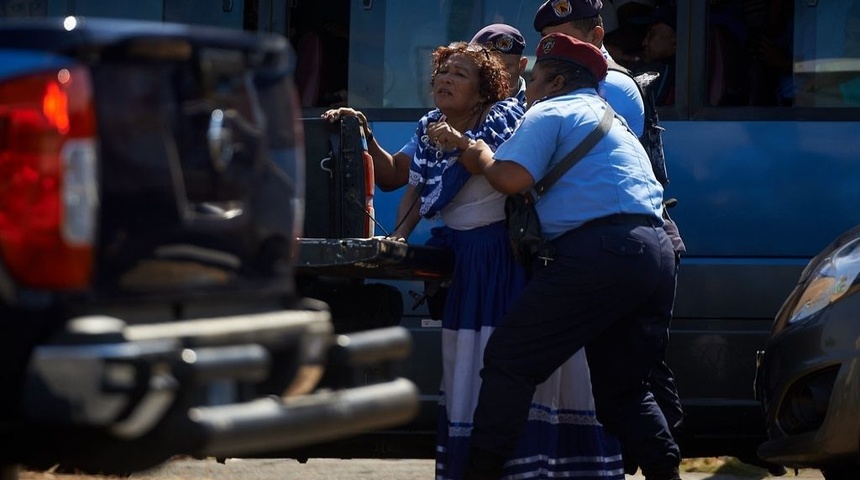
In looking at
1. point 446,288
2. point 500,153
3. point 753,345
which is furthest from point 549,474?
point 753,345

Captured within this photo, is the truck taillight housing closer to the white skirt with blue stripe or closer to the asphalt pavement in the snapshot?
the white skirt with blue stripe

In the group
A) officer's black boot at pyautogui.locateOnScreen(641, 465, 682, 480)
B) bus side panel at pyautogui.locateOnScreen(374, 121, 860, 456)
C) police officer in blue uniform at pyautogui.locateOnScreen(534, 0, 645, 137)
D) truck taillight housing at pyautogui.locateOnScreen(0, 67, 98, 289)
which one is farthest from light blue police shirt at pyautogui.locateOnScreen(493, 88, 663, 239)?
truck taillight housing at pyautogui.locateOnScreen(0, 67, 98, 289)

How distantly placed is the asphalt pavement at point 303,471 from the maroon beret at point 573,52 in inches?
109

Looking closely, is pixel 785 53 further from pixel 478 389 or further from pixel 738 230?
pixel 478 389

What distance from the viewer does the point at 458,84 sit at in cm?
574

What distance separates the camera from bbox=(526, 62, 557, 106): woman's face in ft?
18.3

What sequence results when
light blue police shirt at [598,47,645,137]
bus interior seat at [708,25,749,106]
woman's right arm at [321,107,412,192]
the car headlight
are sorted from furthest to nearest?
bus interior seat at [708,25,749,106] < woman's right arm at [321,107,412,192] < light blue police shirt at [598,47,645,137] < the car headlight

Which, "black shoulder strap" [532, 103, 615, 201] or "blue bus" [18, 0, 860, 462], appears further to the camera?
"blue bus" [18, 0, 860, 462]

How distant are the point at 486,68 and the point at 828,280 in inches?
57.2

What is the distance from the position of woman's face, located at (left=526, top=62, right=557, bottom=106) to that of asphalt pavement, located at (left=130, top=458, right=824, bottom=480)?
2.63 meters

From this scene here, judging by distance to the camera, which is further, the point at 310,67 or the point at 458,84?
the point at 310,67

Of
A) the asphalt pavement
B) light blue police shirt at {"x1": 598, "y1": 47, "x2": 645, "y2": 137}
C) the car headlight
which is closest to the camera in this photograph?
the car headlight

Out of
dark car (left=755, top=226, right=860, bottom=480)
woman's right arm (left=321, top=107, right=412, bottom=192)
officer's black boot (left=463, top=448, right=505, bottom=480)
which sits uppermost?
woman's right arm (left=321, top=107, right=412, bottom=192)

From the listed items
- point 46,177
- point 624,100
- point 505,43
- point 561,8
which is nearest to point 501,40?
point 505,43
